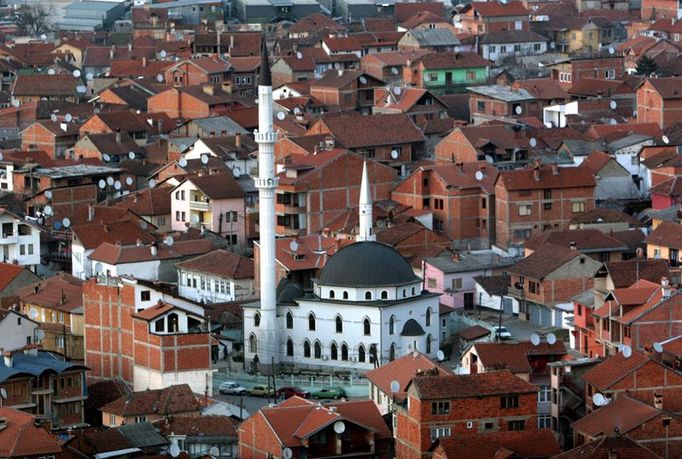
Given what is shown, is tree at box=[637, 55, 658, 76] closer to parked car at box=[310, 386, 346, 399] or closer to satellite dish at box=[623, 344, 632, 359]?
parked car at box=[310, 386, 346, 399]

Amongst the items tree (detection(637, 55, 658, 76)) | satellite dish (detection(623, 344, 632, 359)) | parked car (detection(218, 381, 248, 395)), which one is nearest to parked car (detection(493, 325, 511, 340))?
parked car (detection(218, 381, 248, 395))

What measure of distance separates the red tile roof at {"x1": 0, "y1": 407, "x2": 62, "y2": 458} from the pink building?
2573 centimetres

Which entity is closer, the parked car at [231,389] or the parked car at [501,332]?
the parked car at [231,389]

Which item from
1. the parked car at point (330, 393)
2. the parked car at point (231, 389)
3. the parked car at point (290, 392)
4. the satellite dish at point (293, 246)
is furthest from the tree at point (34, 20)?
the parked car at point (330, 393)

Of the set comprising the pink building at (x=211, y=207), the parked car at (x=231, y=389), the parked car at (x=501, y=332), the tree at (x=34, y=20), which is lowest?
the tree at (x=34, y=20)

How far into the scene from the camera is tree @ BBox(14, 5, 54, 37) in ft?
455

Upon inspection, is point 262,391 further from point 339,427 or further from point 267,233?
point 339,427

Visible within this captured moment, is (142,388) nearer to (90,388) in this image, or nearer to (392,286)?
(90,388)

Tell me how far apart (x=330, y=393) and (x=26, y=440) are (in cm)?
1120

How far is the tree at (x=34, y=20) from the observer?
139 metres

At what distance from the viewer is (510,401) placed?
51.9 m

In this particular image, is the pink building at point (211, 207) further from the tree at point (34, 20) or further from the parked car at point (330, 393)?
the tree at point (34, 20)

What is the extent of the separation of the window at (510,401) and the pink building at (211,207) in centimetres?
2600

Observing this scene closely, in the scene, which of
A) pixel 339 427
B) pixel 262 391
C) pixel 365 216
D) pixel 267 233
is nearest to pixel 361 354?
pixel 262 391
